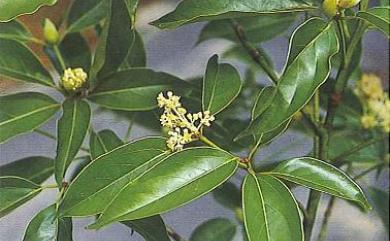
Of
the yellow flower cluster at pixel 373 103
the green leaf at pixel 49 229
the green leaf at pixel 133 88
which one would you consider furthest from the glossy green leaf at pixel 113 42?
the yellow flower cluster at pixel 373 103

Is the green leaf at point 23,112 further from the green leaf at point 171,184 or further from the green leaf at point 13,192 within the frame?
the green leaf at point 171,184

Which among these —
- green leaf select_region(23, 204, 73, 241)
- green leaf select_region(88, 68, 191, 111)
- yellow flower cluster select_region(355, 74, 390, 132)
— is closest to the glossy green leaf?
green leaf select_region(88, 68, 191, 111)

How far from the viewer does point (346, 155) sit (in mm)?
643

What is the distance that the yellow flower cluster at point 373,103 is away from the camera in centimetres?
73

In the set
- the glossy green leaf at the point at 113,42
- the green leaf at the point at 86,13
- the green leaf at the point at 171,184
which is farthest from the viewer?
the green leaf at the point at 86,13

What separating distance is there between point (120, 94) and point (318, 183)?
0.20 metres

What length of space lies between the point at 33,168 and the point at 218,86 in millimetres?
180

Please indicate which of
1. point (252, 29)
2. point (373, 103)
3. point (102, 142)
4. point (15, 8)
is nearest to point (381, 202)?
point (373, 103)

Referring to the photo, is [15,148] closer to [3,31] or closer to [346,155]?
[3,31]

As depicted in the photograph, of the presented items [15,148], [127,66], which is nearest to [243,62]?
[127,66]

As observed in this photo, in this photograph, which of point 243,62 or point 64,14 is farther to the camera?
point 243,62

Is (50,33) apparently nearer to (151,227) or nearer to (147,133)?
(147,133)

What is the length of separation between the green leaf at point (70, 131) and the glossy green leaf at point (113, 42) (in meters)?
0.03

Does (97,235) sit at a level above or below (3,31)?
below
